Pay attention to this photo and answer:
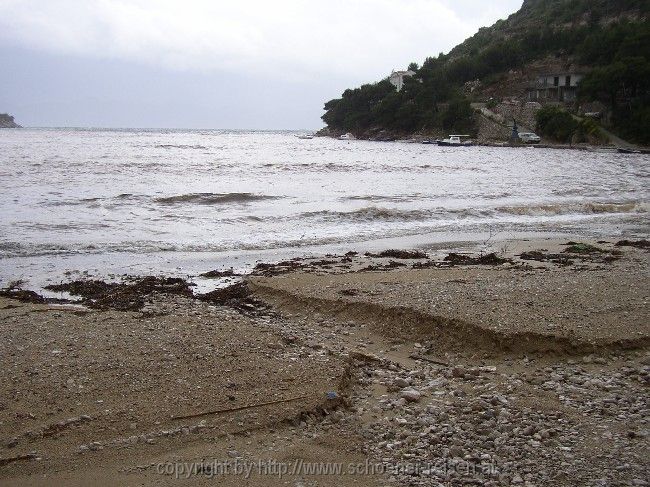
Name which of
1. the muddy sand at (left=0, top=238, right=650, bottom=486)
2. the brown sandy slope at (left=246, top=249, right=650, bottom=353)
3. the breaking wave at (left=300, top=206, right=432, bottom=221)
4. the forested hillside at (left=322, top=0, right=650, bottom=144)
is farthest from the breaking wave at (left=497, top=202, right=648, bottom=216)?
the forested hillside at (left=322, top=0, right=650, bottom=144)

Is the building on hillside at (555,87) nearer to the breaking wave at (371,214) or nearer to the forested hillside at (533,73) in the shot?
the forested hillside at (533,73)

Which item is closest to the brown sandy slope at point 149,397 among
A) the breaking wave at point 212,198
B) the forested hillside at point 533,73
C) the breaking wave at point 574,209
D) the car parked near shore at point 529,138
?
the breaking wave at point 212,198

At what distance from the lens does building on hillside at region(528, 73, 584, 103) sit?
82.6 meters

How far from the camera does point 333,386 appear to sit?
440cm

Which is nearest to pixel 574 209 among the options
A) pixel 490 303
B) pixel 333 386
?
pixel 490 303

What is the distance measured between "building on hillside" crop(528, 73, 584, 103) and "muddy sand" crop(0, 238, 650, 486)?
85734 mm

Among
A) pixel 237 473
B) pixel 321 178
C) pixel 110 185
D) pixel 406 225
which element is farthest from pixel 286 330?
pixel 321 178

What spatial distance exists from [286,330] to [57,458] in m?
2.81

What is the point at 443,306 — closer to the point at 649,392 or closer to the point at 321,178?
the point at 649,392

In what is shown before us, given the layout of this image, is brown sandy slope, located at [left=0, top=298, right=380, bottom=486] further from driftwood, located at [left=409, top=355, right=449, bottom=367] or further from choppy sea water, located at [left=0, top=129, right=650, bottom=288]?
choppy sea water, located at [left=0, top=129, right=650, bottom=288]

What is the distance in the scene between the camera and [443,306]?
6.23 meters

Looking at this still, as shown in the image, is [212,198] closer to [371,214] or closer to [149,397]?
[371,214]

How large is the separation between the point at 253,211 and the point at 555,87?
269 ft

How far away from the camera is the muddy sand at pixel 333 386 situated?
3395 mm
